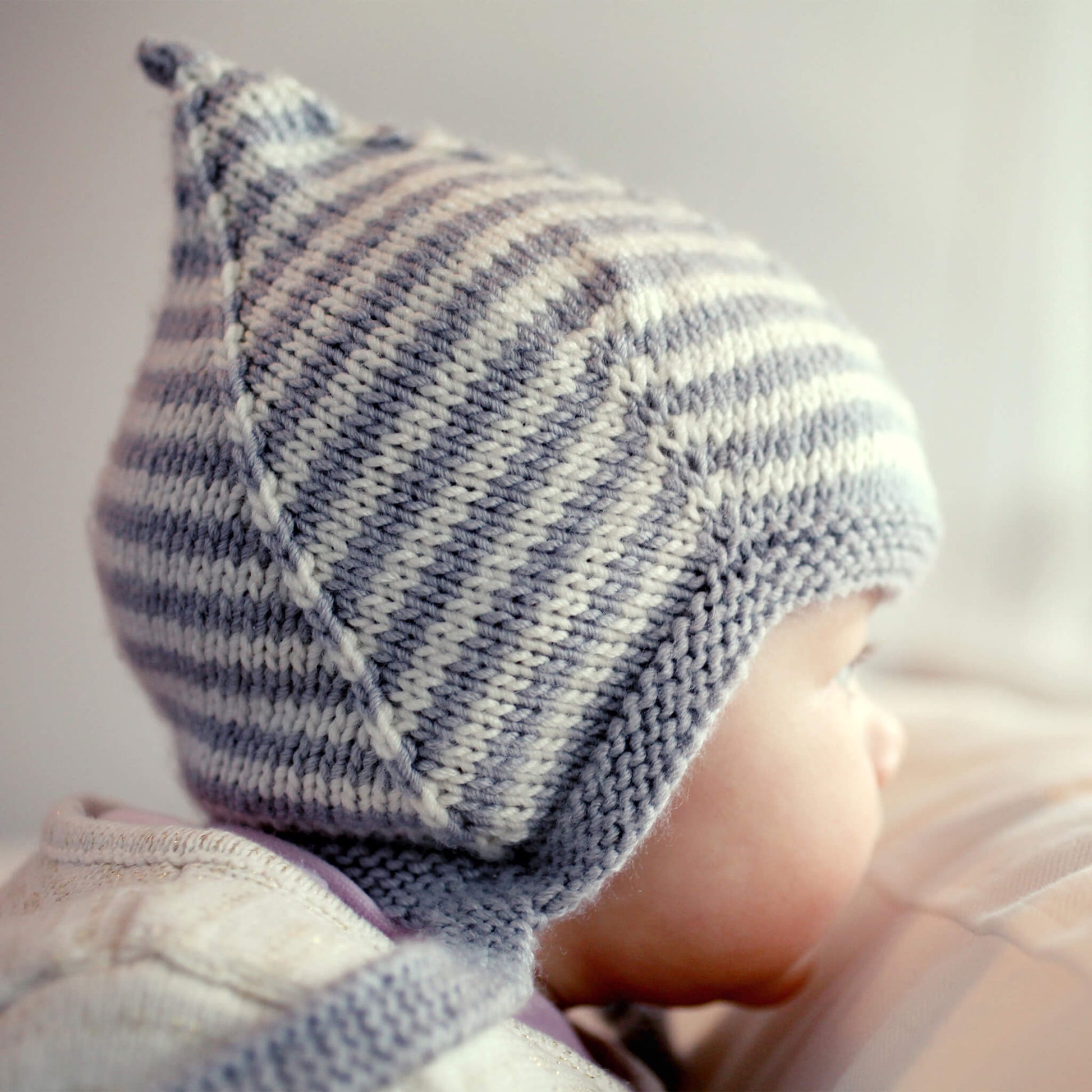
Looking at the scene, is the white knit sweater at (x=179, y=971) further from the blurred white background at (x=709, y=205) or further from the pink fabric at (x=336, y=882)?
the blurred white background at (x=709, y=205)

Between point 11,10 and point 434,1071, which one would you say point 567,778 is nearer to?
point 434,1071

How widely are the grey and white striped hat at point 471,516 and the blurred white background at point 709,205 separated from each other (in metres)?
0.52

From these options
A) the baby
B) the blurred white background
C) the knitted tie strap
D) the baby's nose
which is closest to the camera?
the knitted tie strap

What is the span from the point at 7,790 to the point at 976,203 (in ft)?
4.71

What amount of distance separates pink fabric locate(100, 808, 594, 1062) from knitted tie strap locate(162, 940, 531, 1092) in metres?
0.13

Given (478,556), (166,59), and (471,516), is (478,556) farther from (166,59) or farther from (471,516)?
(166,59)

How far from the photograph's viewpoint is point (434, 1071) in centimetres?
46

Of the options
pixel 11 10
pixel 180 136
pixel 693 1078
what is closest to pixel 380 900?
pixel 693 1078

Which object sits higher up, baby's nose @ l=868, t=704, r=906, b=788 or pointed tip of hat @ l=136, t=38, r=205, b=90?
pointed tip of hat @ l=136, t=38, r=205, b=90

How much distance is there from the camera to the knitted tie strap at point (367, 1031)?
0.41 metres

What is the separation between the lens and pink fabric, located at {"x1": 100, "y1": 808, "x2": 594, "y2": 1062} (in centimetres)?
61

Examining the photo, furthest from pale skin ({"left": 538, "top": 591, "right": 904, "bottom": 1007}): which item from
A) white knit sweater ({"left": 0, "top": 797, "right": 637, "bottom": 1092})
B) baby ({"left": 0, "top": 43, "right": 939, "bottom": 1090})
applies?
white knit sweater ({"left": 0, "top": 797, "right": 637, "bottom": 1092})

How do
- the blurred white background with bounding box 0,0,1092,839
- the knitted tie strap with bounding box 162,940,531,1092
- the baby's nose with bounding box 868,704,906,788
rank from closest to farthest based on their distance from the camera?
the knitted tie strap with bounding box 162,940,531,1092, the baby's nose with bounding box 868,704,906,788, the blurred white background with bounding box 0,0,1092,839

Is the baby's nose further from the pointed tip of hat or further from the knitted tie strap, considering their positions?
the pointed tip of hat
